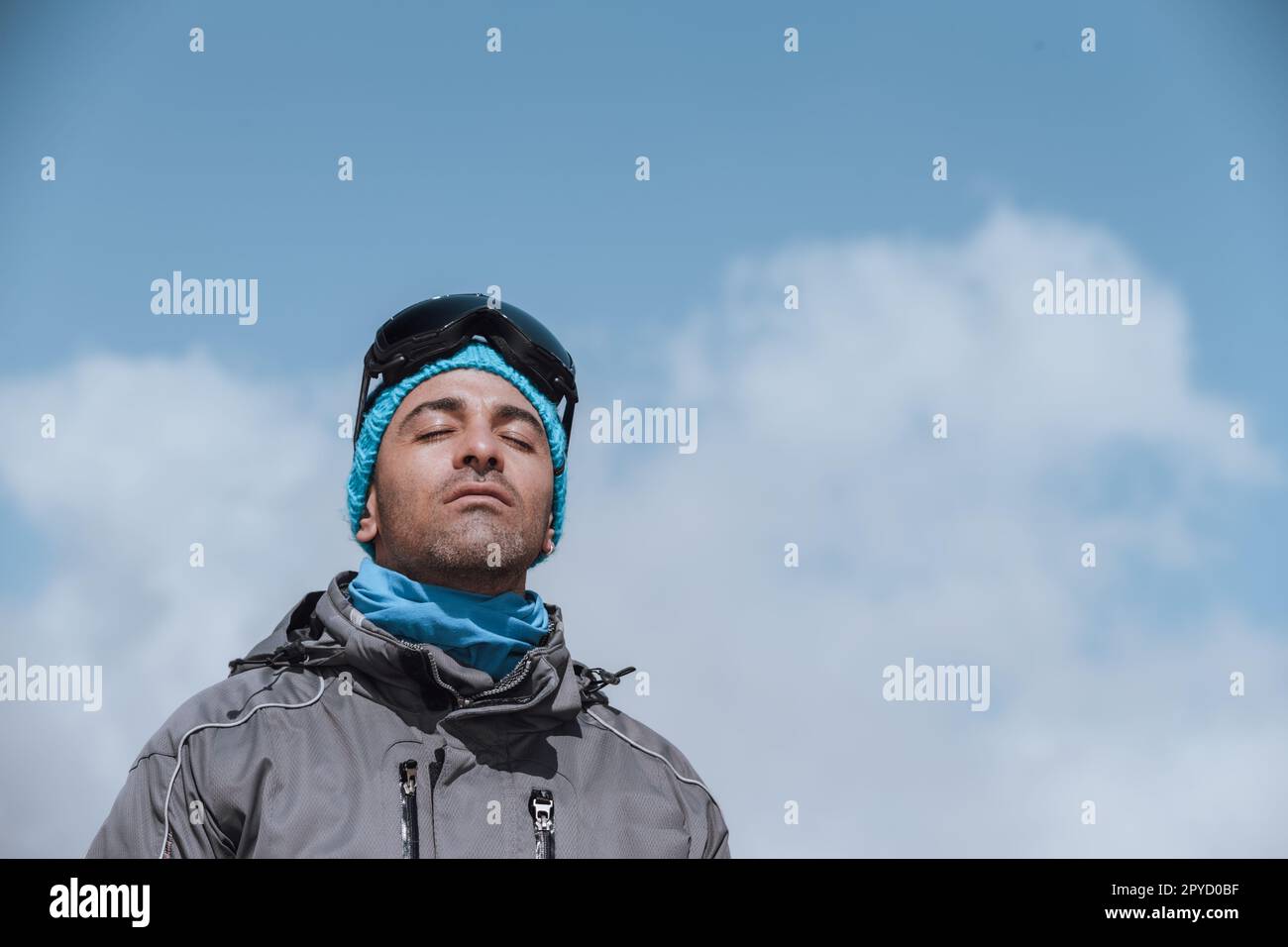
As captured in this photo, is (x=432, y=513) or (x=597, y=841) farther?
(x=432, y=513)

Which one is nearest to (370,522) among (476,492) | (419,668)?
(476,492)

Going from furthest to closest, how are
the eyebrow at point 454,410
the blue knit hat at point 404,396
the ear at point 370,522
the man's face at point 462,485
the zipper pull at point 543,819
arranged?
the blue knit hat at point 404,396, the ear at point 370,522, the eyebrow at point 454,410, the man's face at point 462,485, the zipper pull at point 543,819

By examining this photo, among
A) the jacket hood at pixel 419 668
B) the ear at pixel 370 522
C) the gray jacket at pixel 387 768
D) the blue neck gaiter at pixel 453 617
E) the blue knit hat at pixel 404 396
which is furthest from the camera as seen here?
the blue knit hat at pixel 404 396

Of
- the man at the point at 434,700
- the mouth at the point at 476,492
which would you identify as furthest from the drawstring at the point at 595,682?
the mouth at the point at 476,492

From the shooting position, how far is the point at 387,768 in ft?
14.3

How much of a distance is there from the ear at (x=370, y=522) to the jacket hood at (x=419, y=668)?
0.38 m

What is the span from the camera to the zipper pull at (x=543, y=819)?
14.3 feet

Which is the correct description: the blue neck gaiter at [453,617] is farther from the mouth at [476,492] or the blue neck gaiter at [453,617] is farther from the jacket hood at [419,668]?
the mouth at [476,492]
